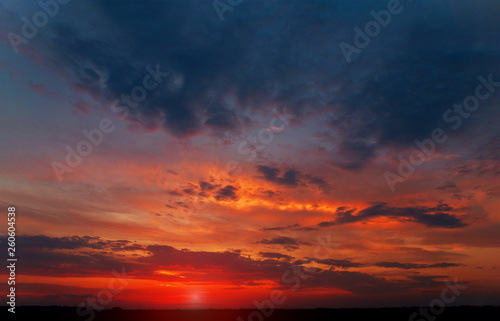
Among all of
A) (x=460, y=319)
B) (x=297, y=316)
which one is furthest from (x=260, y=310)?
(x=460, y=319)

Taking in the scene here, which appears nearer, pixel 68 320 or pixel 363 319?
pixel 68 320

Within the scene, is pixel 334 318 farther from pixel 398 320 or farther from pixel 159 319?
pixel 159 319

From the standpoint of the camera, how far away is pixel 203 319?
322 ft

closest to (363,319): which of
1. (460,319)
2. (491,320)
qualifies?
(460,319)

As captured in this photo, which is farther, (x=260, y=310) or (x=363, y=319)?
(x=260, y=310)

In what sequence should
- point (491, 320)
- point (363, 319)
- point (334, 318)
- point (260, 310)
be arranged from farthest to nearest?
point (260, 310), point (334, 318), point (363, 319), point (491, 320)

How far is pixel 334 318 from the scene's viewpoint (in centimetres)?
9900

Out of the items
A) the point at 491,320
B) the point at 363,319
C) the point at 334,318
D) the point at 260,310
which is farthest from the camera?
the point at 260,310

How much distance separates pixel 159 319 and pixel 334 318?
47609 mm

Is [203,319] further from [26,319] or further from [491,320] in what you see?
[491,320]

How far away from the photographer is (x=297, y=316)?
102 meters

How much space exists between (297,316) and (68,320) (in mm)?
58100

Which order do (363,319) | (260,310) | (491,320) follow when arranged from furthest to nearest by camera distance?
(260,310), (363,319), (491,320)

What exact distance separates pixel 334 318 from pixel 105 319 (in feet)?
192
